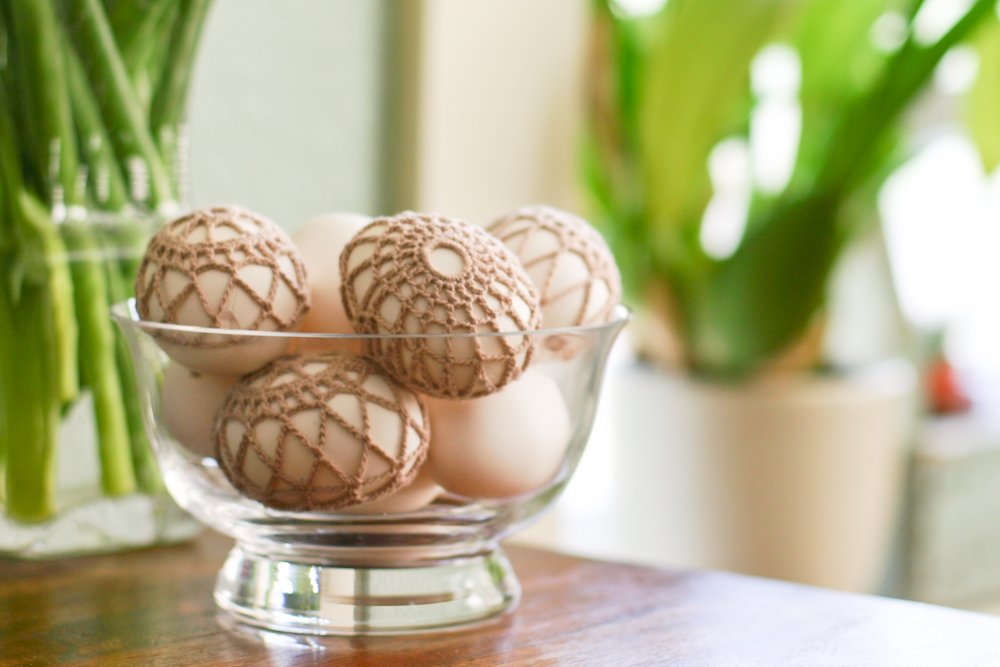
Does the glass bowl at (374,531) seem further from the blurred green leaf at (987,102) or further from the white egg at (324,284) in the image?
the blurred green leaf at (987,102)

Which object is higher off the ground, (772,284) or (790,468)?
(772,284)

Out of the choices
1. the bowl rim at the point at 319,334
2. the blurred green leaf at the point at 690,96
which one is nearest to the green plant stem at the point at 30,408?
the bowl rim at the point at 319,334

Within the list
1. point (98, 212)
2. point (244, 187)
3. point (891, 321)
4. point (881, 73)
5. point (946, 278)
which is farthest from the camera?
point (946, 278)

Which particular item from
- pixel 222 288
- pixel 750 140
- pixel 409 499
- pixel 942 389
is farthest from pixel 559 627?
pixel 942 389

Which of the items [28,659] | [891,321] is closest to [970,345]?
[891,321]

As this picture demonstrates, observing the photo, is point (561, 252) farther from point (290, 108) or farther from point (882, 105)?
point (882, 105)

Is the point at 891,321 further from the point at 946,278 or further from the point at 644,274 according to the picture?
the point at 644,274
